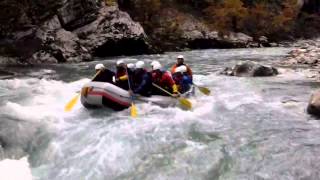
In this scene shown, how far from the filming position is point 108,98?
466 inches

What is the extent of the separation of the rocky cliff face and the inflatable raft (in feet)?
38.2

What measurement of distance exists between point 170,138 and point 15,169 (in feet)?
9.92

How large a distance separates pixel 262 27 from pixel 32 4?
22.2 meters

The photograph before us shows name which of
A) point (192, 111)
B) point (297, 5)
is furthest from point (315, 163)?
point (297, 5)

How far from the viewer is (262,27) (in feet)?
137

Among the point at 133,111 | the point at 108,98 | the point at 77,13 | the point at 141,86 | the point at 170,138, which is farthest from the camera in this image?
the point at 77,13

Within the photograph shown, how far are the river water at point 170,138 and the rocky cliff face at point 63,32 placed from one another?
9.05 m

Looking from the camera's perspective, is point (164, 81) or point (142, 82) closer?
point (142, 82)

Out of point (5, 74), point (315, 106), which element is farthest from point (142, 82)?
point (5, 74)

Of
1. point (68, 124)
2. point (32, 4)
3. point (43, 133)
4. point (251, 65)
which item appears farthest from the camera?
point (32, 4)

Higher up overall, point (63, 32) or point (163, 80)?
point (63, 32)

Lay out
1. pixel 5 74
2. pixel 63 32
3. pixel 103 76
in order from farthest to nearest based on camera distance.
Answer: pixel 63 32 → pixel 5 74 → pixel 103 76

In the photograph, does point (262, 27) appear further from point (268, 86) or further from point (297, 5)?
point (268, 86)

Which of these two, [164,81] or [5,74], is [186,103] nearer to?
[164,81]
